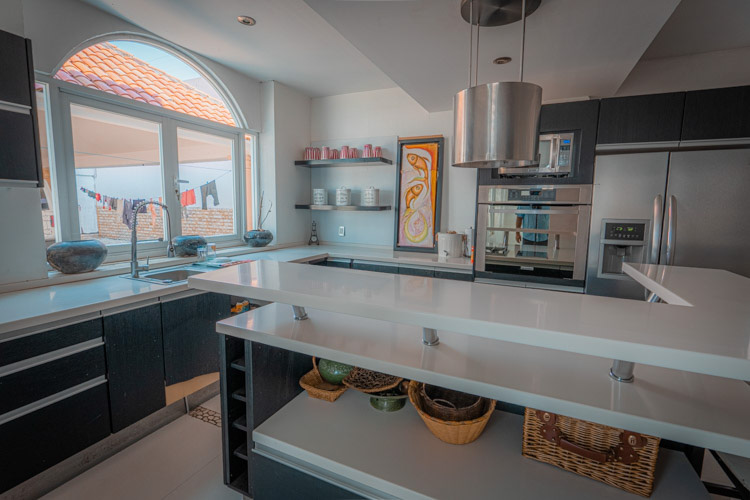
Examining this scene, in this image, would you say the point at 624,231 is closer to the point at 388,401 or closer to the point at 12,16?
the point at 388,401

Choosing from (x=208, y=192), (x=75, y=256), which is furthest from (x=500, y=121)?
(x=208, y=192)

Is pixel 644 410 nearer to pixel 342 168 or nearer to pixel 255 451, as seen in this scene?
pixel 255 451

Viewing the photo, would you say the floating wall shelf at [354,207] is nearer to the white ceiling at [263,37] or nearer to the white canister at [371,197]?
the white canister at [371,197]

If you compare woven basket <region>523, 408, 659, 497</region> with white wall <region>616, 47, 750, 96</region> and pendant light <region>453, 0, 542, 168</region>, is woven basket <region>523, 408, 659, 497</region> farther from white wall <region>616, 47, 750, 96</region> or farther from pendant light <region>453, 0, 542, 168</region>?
white wall <region>616, 47, 750, 96</region>

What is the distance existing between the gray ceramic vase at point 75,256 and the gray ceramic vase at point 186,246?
1.81ft

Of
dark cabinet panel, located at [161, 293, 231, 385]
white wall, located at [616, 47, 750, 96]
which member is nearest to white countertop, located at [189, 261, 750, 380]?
dark cabinet panel, located at [161, 293, 231, 385]

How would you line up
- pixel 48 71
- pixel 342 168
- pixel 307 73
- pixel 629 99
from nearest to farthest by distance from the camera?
pixel 48 71
pixel 629 99
pixel 307 73
pixel 342 168

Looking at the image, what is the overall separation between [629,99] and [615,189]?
62 cm

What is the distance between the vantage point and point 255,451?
4.06 feet

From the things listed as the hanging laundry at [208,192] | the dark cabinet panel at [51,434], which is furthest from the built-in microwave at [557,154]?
the dark cabinet panel at [51,434]

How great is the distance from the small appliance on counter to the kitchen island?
6.63 feet

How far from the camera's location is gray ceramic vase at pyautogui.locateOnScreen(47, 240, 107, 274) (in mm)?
2076

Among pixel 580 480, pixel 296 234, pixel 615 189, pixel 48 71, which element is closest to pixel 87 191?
pixel 48 71

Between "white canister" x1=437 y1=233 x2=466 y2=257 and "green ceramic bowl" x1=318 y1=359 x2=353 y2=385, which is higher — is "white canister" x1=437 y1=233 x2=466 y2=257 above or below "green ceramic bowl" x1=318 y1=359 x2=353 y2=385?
above
